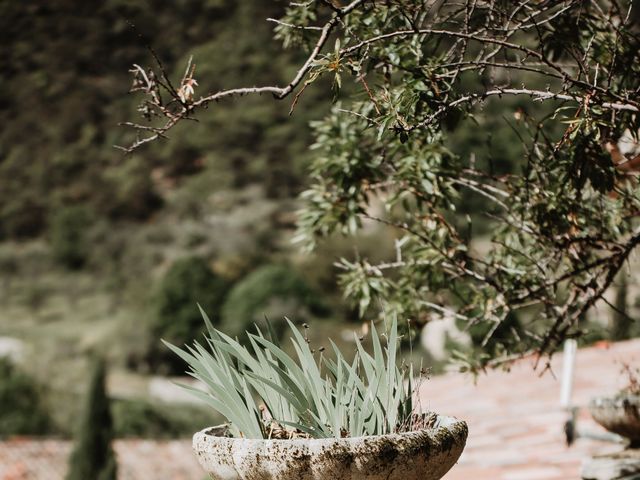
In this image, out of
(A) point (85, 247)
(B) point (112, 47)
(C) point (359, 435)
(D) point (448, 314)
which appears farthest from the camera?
(B) point (112, 47)

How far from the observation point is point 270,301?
65.8 ft

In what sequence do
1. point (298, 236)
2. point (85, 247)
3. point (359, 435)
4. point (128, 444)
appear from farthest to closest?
point (85, 247) → point (128, 444) → point (298, 236) → point (359, 435)

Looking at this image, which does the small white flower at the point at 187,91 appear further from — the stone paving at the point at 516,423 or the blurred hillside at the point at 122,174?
the blurred hillside at the point at 122,174

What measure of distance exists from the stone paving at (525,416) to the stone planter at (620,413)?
1.18 ft

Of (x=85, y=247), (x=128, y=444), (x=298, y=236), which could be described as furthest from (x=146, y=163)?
(x=298, y=236)

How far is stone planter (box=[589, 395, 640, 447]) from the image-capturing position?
3.09 metres

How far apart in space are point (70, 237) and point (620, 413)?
123ft

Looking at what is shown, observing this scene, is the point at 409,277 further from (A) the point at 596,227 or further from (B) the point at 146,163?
(B) the point at 146,163

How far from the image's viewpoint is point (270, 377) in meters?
2.12

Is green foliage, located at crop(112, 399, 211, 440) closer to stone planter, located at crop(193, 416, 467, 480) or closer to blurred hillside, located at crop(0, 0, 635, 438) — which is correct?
blurred hillside, located at crop(0, 0, 635, 438)

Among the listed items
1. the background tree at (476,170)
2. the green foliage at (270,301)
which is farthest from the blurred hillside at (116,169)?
the background tree at (476,170)

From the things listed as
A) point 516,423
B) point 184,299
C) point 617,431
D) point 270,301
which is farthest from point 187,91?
point 184,299

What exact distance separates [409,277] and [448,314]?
0.25m

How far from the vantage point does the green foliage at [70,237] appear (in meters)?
37.8
